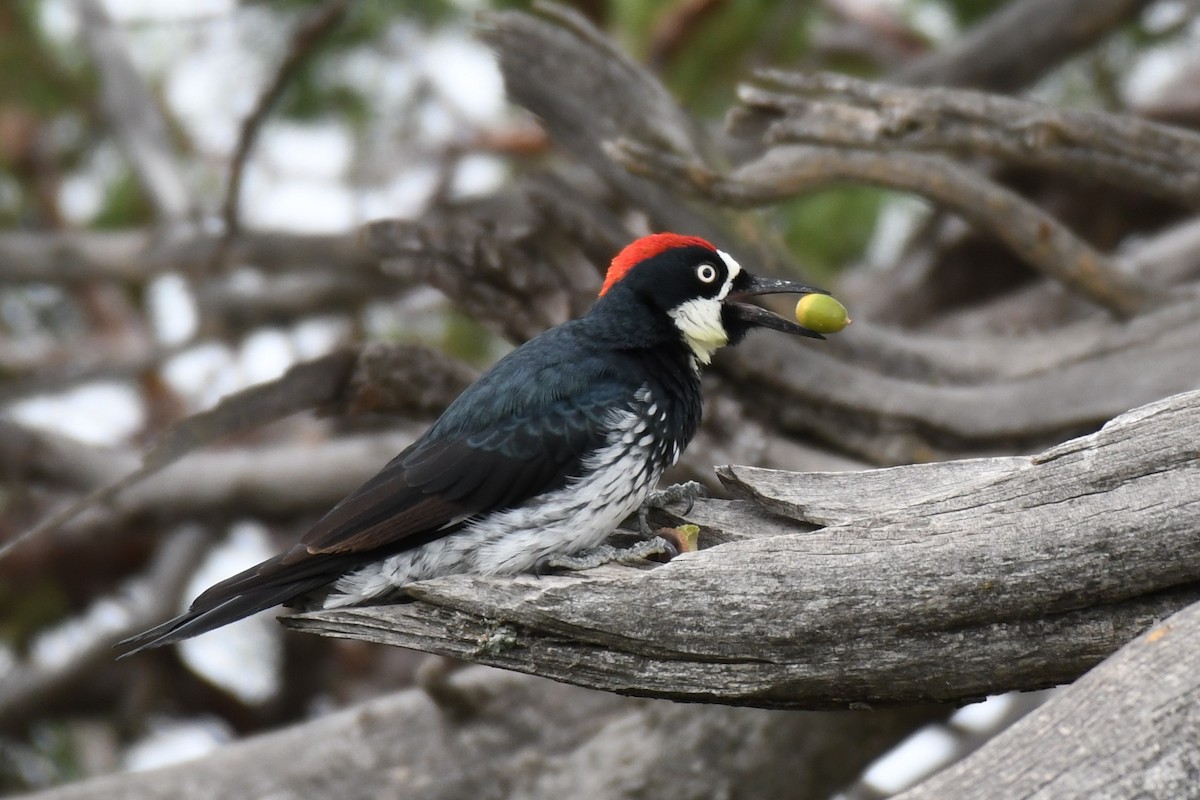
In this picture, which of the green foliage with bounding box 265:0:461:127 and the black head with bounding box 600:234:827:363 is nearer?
the black head with bounding box 600:234:827:363

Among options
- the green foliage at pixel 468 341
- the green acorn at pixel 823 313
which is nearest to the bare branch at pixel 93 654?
the green foliage at pixel 468 341

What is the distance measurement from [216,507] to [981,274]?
174 inches

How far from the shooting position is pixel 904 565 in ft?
8.73

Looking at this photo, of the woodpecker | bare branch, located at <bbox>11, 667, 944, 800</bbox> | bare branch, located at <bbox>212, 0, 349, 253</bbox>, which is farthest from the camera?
bare branch, located at <bbox>212, 0, 349, 253</bbox>

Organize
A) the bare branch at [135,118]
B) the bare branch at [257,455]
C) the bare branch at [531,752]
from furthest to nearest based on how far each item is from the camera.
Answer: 1. the bare branch at [135,118]
2. the bare branch at [531,752]
3. the bare branch at [257,455]

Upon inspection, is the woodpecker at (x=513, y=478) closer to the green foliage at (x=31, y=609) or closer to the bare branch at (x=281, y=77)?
the bare branch at (x=281, y=77)

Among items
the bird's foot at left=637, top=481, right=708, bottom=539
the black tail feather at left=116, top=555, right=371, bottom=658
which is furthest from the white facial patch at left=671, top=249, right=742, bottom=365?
the black tail feather at left=116, top=555, right=371, bottom=658

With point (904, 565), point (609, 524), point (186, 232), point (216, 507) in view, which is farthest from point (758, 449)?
point (186, 232)

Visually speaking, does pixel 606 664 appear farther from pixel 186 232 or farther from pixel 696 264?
pixel 186 232

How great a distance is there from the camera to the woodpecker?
10.5ft

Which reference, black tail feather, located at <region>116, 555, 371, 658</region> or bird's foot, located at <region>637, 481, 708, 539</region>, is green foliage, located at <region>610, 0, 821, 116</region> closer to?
bird's foot, located at <region>637, 481, 708, 539</region>

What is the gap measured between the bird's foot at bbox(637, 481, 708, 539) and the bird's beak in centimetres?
55

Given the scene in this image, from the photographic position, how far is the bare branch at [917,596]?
→ 102 inches

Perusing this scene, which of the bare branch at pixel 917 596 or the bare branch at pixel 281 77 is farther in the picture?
the bare branch at pixel 281 77
